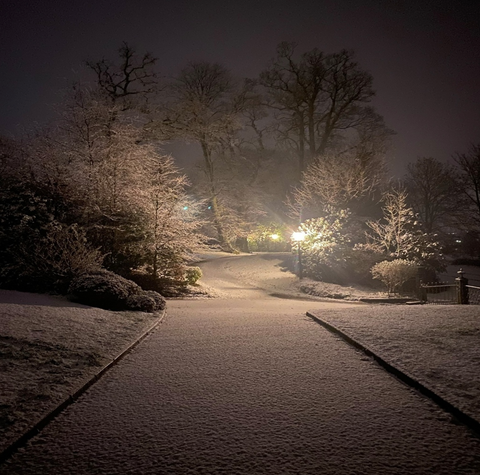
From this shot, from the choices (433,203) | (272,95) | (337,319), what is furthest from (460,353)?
(433,203)

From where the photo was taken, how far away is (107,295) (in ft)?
29.3

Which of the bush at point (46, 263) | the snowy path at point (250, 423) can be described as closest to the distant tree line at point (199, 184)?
the bush at point (46, 263)

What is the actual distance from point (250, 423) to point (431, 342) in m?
3.55

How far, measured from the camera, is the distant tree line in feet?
40.8

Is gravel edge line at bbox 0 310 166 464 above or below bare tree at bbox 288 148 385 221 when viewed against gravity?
below

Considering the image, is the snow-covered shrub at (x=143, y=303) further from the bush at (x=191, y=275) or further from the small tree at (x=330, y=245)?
the small tree at (x=330, y=245)

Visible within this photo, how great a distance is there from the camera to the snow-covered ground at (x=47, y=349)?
356 cm

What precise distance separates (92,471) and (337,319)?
19.5 feet

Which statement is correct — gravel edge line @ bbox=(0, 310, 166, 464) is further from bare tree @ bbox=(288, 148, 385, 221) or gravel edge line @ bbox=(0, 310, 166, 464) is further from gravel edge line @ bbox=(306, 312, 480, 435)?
bare tree @ bbox=(288, 148, 385, 221)

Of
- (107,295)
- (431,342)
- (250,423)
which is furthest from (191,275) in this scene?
(250,423)

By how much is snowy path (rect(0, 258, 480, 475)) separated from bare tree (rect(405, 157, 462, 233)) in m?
35.3

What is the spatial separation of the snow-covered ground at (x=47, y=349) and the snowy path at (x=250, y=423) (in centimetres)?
26

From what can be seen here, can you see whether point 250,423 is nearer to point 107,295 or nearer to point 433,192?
point 107,295

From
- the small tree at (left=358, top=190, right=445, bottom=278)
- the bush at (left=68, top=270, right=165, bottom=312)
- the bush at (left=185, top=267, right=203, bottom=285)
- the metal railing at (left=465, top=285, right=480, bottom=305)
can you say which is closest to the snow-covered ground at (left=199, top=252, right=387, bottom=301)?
the bush at (left=185, top=267, right=203, bottom=285)
